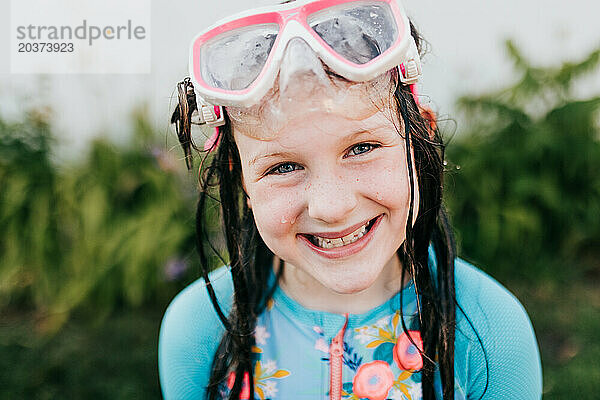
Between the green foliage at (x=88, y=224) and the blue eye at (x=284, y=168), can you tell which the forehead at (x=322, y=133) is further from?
the green foliage at (x=88, y=224)

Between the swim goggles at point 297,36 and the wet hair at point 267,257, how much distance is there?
0.51 feet

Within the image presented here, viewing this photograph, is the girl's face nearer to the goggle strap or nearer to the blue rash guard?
the goggle strap

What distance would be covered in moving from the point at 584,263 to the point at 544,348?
99 cm

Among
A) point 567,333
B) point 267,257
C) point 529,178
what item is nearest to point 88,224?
point 267,257

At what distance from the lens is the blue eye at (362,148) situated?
62.7 inches

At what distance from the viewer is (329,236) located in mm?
1671

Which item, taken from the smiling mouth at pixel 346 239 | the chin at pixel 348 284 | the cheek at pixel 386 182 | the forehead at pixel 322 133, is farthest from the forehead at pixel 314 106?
the chin at pixel 348 284

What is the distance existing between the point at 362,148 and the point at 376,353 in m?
0.61

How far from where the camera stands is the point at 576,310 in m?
4.40

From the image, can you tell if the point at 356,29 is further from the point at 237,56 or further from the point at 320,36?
the point at 237,56

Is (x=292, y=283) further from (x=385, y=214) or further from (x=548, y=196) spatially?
(x=548, y=196)

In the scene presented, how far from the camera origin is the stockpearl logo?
3.94 m

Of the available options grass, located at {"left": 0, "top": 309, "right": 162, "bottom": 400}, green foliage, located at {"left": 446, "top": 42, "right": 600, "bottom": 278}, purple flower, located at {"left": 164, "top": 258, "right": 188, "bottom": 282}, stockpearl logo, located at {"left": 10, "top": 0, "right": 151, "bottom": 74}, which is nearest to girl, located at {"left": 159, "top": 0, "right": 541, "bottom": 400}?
grass, located at {"left": 0, "top": 309, "right": 162, "bottom": 400}

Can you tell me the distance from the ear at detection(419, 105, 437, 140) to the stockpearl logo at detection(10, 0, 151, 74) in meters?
2.63
